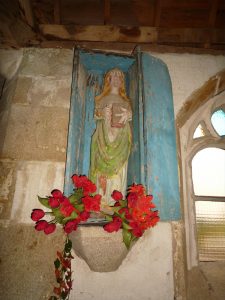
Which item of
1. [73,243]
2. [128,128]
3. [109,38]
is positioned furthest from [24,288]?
[109,38]

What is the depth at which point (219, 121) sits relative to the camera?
3.10 m

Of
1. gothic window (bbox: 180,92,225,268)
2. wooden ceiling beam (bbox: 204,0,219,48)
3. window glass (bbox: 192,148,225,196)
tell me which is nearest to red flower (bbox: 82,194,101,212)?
gothic window (bbox: 180,92,225,268)

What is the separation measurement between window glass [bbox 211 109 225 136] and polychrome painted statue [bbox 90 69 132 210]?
1094 millimetres

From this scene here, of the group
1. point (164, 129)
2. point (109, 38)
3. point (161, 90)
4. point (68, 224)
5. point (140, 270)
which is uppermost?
point (109, 38)

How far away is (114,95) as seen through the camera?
2711 mm

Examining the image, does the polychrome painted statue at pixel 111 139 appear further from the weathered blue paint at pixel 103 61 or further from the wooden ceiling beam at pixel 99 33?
the wooden ceiling beam at pixel 99 33

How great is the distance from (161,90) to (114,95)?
471mm

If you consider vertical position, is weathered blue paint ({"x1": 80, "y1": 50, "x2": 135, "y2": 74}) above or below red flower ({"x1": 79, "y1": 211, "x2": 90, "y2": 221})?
above

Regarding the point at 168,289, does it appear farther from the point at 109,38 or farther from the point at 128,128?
the point at 109,38

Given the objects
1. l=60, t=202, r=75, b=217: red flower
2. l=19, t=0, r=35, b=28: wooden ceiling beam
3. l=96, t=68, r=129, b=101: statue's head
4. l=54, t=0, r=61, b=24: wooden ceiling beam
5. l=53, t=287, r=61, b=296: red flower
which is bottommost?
l=53, t=287, r=61, b=296: red flower

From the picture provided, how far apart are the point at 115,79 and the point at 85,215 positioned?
60.7 inches

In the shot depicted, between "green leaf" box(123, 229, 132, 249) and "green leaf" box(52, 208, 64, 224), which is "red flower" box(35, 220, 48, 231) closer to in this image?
"green leaf" box(52, 208, 64, 224)

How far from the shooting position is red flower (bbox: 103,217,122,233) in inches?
68.3

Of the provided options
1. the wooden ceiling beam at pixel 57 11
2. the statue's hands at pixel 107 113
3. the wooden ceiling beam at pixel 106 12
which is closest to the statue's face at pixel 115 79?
the statue's hands at pixel 107 113
